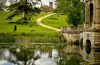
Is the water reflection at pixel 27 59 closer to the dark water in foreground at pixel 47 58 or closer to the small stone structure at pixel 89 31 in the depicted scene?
the dark water in foreground at pixel 47 58

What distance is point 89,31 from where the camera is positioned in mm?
44031

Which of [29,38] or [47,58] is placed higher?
[47,58]

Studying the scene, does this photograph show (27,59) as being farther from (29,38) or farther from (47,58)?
(29,38)

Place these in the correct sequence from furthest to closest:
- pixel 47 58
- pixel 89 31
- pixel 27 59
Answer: pixel 89 31
pixel 47 58
pixel 27 59

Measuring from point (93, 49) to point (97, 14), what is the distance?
5.67m

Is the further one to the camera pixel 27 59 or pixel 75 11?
pixel 75 11

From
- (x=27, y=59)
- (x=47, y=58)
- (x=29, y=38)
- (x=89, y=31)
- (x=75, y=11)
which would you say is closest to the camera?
(x=27, y=59)

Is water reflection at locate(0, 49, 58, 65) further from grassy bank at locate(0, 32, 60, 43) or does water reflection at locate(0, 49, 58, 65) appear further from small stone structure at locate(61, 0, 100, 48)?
grassy bank at locate(0, 32, 60, 43)

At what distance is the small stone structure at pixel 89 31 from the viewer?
42.5m

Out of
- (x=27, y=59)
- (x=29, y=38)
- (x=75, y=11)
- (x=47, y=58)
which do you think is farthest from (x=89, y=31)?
(x=75, y=11)

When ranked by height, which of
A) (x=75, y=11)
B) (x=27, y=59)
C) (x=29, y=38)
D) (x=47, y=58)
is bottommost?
(x=29, y=38)

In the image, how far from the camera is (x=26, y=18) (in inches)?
2744

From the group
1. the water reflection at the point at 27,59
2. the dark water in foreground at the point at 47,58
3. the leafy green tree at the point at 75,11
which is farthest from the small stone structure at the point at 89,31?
the water reflection at the point at 27,59

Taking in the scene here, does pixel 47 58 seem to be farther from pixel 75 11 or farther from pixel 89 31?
pixel 75 11
